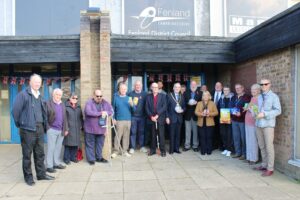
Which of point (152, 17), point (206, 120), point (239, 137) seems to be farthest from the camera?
point (152, 17)

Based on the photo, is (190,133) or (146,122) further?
(190,133)

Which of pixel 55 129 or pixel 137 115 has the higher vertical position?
pixel 137 115

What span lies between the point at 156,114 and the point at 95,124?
161 centimetres

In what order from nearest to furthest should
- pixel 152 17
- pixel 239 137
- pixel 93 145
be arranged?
1. pixel 93 145
2. pixel 239 137
3. pixel 152 17

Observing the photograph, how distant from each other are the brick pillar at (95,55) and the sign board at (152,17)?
4.65 m

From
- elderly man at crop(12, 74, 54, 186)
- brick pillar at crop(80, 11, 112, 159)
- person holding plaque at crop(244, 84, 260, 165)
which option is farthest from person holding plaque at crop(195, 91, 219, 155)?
elderly man at crop(12, 74, 54, 186)

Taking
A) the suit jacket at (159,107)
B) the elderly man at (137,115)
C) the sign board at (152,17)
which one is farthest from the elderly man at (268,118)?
the sign board at (152,17)

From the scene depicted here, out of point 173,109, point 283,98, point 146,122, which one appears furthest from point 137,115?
point 283,98

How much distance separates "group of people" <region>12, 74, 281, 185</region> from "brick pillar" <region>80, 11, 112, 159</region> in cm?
42

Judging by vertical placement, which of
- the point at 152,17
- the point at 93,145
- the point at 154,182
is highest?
→ the point at 152,17

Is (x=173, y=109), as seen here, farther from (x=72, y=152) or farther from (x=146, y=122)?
(x=72, y=152)

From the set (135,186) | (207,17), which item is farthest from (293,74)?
(207,17)

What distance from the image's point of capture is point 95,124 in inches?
279

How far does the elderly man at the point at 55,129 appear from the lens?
6.44m
